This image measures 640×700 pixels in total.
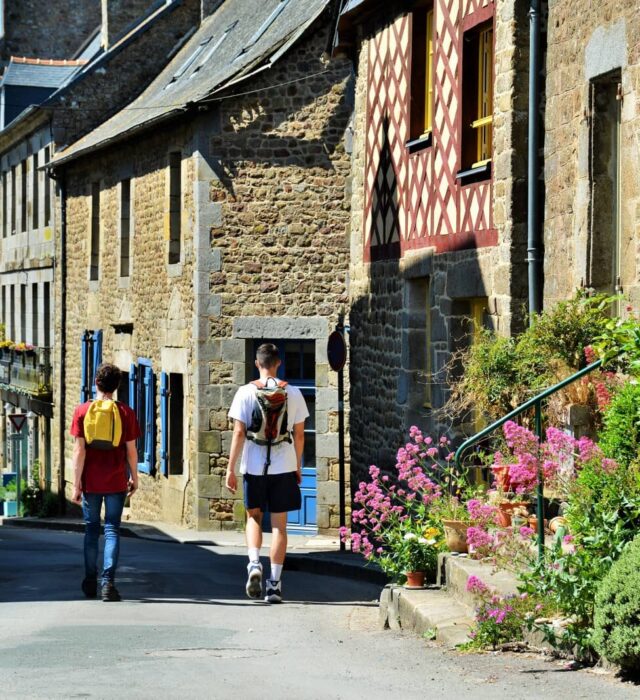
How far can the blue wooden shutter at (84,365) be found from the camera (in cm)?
2584

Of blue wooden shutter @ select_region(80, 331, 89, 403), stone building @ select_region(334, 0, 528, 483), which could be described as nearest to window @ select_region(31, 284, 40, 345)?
blue wooden shutter @ select_region(80, 331, 89, 403)

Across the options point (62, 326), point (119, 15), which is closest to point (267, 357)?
point (62, 326)

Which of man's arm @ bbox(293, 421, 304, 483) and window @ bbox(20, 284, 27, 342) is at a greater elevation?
window @ bbox(20, 284, 27, 342)

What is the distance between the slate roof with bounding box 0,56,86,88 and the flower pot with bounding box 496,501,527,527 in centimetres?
2449

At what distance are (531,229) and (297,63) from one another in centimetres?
889

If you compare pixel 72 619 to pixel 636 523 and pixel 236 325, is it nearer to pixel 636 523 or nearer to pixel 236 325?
pixel 636 523

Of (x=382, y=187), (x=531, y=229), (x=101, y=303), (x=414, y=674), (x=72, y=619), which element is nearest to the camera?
(x=414, y=674)

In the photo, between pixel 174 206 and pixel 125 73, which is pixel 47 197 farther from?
pixel 174 206

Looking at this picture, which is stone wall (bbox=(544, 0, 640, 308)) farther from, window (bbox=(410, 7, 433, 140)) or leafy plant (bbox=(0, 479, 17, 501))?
leafy plant (bbox=(0, 479, 17, 501))

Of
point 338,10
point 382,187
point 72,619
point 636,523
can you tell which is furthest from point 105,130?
point 636,523

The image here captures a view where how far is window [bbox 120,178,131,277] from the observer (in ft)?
76.0

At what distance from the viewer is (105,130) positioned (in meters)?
25.0

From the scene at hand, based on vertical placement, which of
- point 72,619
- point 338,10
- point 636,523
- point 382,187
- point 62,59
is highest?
point 62,59

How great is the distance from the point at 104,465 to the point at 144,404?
1296cm
